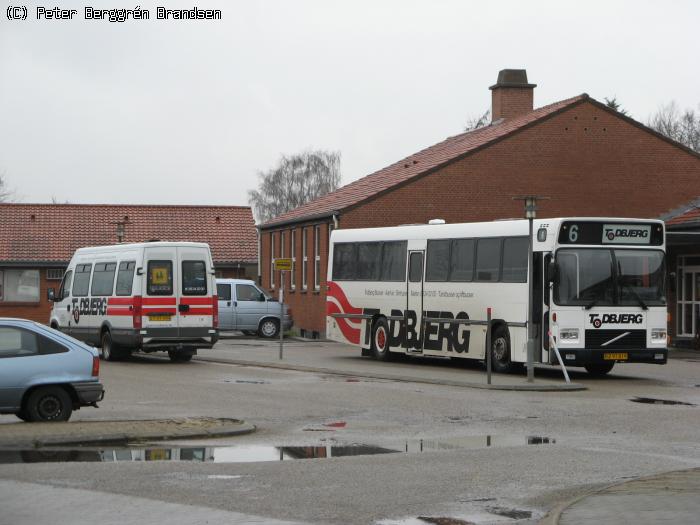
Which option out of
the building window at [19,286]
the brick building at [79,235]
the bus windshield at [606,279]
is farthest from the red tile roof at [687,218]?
the building window at [19,286]

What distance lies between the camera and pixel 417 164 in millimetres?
51375

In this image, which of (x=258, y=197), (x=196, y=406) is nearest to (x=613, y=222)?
(x=196, y=406)

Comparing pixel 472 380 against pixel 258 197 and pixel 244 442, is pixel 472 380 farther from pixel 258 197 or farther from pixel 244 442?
pixel 258 197

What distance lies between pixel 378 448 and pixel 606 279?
479 inches

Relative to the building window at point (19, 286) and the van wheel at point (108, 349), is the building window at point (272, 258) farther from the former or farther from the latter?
the van wheel at point (108, 349)

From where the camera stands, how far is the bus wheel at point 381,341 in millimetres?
31703

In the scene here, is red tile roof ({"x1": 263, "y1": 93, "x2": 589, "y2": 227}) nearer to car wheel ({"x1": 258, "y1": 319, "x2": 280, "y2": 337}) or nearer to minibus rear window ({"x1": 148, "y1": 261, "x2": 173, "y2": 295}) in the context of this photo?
car wheel ({"x1": 258, "y1": 319, "x2": 280, "y2": 337})

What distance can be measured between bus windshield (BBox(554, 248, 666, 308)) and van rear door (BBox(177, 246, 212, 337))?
858 cm

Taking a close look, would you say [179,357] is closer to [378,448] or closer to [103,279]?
[103,279]

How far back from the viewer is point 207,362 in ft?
103

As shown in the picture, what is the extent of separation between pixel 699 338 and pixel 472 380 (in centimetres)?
1438

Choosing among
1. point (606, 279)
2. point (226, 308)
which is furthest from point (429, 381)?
point (226, 308)

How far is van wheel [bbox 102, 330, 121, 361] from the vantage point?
102ft

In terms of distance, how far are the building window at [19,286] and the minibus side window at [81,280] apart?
25.7 m
